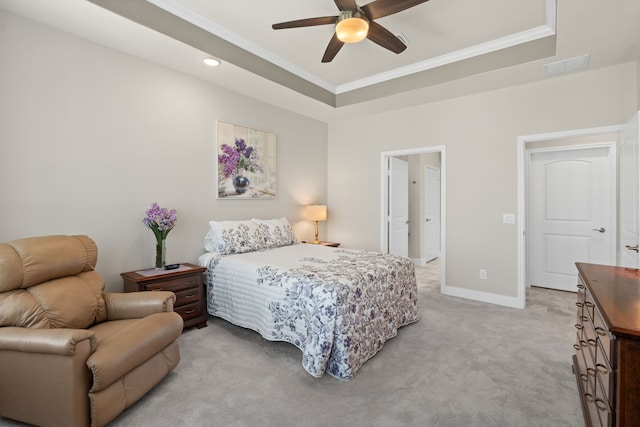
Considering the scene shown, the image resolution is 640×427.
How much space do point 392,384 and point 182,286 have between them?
2.04m

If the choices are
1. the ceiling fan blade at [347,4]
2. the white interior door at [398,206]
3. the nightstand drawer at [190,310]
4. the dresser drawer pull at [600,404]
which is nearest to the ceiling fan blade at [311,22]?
the ceiling fan blade at [347,4]

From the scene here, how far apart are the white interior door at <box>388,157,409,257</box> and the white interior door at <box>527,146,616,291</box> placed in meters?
1.87

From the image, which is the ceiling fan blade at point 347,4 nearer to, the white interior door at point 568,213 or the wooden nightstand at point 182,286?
the wooden nightstand at point 182,286

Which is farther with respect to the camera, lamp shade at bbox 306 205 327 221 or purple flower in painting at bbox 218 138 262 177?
lamp shade at bbox 306 205 327 221

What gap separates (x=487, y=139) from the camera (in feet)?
13.3

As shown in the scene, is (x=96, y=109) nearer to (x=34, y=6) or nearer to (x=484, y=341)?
(x=34, y=6)

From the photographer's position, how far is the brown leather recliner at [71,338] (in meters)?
1.65

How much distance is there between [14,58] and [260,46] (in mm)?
2073

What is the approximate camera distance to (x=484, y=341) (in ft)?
9.47

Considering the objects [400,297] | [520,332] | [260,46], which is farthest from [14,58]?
[520,332]

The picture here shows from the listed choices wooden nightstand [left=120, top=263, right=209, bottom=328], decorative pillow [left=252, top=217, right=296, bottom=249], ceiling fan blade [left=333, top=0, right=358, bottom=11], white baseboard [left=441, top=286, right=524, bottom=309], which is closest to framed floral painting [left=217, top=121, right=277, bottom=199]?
decorative pillow [left=252, top=217, right=296, bottom=249]

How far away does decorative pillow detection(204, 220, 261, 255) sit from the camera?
3484 millimetres

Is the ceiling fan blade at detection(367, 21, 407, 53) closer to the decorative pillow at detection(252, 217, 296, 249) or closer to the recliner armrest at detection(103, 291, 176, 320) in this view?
the decorative pillow at detection(252, 217, 296, 249)

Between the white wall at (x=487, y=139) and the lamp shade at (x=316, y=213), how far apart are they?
0.78m
